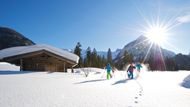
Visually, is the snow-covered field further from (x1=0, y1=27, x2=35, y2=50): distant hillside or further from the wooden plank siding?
(x1=0, y1=27, x2=35, y2=50): distant hillside

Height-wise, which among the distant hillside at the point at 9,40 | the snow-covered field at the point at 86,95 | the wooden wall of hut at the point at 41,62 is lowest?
the snow-covered field at the point at 86,95

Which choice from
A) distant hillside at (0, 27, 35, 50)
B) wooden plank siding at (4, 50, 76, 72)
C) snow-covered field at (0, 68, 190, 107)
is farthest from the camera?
distant hillside at (0, 27, 35, 50)

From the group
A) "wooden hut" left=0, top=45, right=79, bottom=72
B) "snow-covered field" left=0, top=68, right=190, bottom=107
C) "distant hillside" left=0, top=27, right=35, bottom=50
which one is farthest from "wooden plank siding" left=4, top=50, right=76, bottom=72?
"distant hillside" left=0, top=27, right=35, bottom=50

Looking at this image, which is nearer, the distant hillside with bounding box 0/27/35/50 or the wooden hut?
the wooden hut

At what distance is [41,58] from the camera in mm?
32688

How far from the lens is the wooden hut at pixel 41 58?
30094 millimetres

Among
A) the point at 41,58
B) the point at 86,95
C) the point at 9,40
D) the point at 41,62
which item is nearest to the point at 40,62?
the point at 41,62

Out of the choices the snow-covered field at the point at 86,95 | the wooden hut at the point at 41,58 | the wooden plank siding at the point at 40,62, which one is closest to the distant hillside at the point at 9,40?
the wooden plank siding at the point at 40,62

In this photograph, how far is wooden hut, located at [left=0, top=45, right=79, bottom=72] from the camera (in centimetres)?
3009

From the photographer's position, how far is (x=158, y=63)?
294ft

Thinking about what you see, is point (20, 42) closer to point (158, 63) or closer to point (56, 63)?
point (158, 63)

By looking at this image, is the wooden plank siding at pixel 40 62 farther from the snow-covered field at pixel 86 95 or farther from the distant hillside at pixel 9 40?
the distant hillside at pixel 9 40

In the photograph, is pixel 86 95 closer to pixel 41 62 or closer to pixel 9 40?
pixel 41 62

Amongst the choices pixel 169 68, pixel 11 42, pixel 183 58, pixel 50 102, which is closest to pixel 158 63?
pixel 169 68
